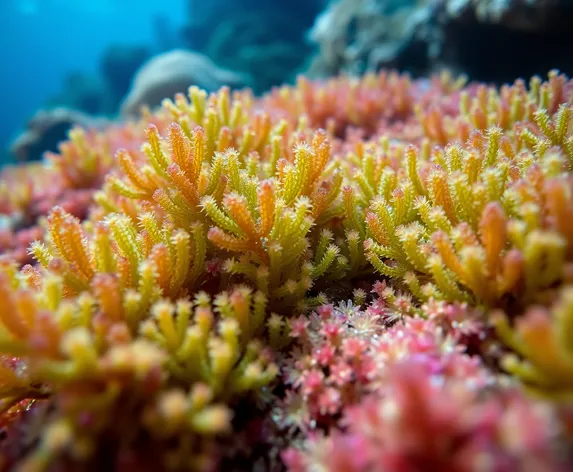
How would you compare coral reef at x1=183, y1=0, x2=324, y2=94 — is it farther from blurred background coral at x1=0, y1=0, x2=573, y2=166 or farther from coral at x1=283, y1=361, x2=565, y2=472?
coral at x1=283, y1=361, x2=565, y2=472

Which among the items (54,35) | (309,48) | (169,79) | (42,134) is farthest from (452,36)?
(54,35)

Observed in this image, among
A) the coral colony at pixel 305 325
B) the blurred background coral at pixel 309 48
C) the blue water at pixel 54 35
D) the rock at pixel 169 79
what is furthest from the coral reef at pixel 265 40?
the blue water at pixel 54 35

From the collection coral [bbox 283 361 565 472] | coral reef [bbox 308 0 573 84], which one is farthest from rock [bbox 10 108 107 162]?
coral [bbox 283 361 565 472]

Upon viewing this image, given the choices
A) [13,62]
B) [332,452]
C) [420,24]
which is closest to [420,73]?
[420,24]

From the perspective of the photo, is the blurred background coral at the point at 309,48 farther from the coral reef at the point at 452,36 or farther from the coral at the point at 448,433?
the coral at the point at 448,433

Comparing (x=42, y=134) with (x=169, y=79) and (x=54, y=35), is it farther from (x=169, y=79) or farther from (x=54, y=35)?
(x=54, y=35)

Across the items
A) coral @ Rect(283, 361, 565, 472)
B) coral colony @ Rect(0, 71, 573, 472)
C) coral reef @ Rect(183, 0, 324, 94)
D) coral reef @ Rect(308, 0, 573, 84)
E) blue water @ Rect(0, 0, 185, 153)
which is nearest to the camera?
coral @ Rect(283, 361, 565, 472)
